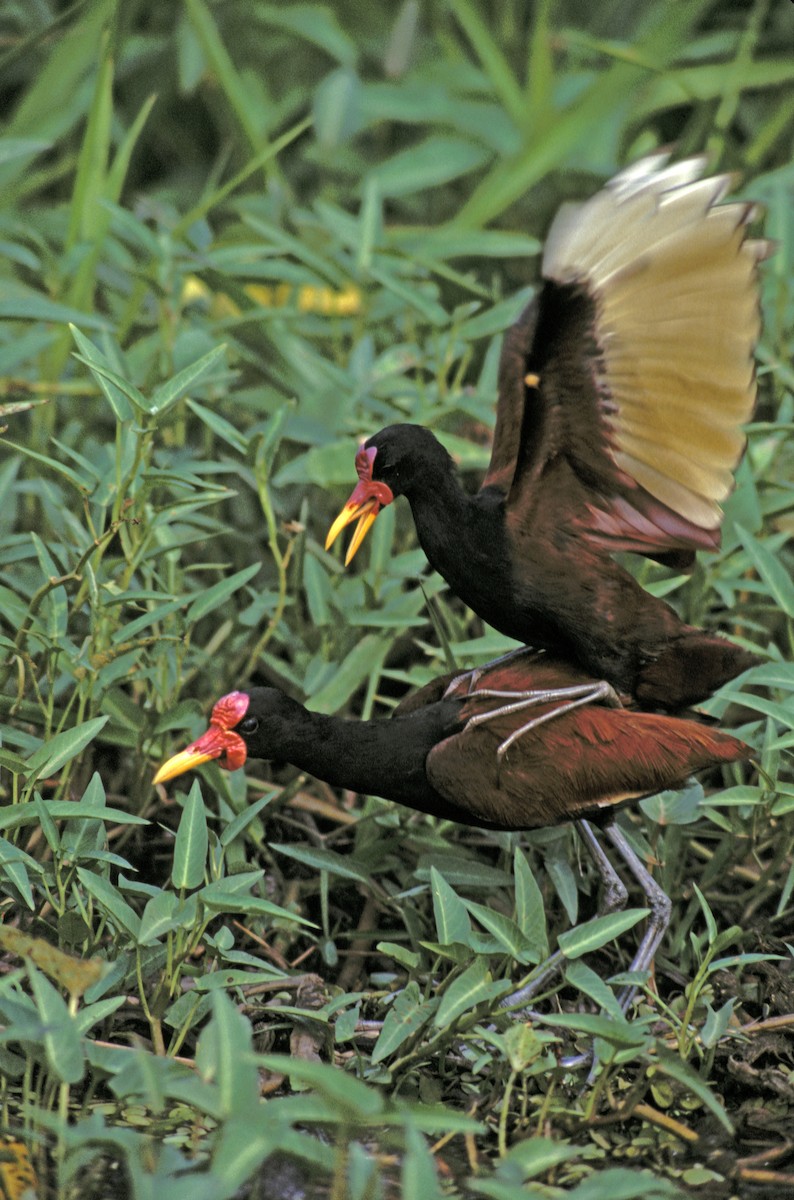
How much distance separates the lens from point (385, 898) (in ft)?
10.1

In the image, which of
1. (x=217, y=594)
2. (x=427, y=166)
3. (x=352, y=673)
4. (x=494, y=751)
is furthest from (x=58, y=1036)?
(x=427, y=166)

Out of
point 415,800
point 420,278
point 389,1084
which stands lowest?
point 389,1084

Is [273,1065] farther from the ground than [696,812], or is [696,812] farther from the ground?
[273,1065]

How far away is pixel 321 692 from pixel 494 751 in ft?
2.10

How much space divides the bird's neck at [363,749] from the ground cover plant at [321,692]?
173 millimetres

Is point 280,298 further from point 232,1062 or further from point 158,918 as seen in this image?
point 232,1062

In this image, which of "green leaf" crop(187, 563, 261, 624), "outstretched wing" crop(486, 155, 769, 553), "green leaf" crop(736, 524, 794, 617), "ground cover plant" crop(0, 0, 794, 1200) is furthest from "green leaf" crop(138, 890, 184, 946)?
"green leaf" crop(736, 524, 794, 617)

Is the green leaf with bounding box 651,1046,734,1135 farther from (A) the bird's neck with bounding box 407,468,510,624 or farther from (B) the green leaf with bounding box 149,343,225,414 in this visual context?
(B) the green leaf with bounding box 149,343,225,414

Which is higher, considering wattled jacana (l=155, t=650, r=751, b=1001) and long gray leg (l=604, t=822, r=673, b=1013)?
A: wattled jacana (l=155, t=650, r=751, b=1001)

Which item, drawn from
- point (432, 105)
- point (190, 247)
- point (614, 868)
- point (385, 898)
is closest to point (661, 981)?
point (614, 868)

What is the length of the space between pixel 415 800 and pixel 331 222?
207 cm

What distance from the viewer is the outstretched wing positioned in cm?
280

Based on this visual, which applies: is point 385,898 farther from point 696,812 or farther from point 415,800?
point 696,812

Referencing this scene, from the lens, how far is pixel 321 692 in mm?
3344
